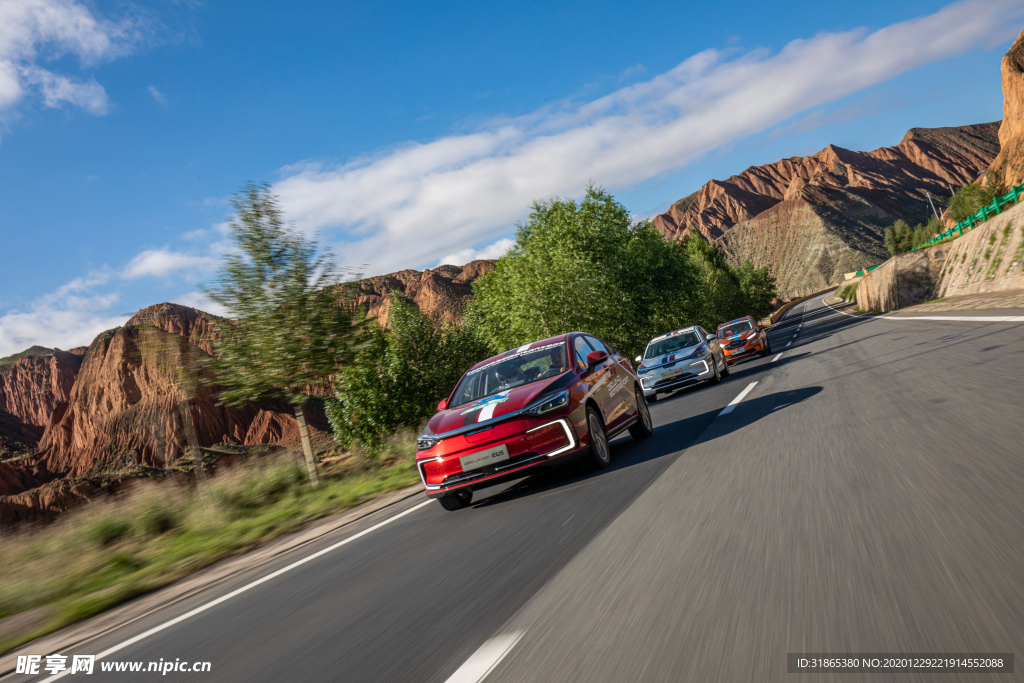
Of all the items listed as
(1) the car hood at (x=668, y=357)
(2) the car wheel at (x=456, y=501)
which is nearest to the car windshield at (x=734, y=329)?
(1) the car hood at (x=668, y=357)

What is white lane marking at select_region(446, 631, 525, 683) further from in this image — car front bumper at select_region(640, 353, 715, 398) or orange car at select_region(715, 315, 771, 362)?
orange car at select_region(715, 315, 771, 362)

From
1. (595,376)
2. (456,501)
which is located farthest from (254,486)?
(595,376)

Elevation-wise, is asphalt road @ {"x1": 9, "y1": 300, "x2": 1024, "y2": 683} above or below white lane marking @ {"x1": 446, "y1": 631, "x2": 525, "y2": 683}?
below

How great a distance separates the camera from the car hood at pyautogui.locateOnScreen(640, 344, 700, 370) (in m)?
16.3

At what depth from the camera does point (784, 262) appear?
7037 inches

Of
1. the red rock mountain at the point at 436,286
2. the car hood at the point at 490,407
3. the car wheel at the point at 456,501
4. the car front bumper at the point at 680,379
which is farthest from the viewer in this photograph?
the red rock mountain at the point at 436,286

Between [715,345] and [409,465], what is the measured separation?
8.83 metres

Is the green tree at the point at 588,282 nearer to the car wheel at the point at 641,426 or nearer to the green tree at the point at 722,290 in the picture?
the green tree at the point at 722,290

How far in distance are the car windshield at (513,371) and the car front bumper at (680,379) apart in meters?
7.52

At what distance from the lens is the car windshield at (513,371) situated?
841cm

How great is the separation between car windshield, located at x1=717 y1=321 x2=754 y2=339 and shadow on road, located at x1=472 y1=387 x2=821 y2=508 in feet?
41.5

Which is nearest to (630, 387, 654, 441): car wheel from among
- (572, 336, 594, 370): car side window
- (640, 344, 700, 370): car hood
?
(572, 336, 594, 370): car side window

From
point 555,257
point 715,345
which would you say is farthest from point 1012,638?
point 555,257

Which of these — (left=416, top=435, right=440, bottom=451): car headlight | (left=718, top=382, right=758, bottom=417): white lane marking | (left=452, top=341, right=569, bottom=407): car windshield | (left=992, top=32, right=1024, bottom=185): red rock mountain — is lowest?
(left=718, top=382, right=758, bottom=417): white lane marking
